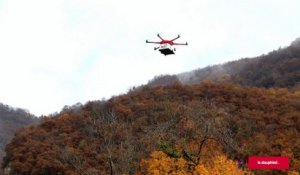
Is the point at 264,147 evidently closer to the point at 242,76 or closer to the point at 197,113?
the point at 197,113

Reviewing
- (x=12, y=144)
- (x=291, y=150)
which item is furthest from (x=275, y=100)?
(x=12, y=144)

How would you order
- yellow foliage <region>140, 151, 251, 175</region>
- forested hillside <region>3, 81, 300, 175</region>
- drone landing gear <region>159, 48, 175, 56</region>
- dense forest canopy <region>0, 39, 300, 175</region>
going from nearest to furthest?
drone landing gear <region>159, 48, 175, 56</region> < yellow foliage <region>140, 151, 251, 175</region> < dense forest canopy <region>0, 39, 300, 175</region> < forested hillside <region>3, 81, 300, 175</region>

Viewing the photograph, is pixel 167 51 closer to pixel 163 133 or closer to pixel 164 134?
pixel 164 134

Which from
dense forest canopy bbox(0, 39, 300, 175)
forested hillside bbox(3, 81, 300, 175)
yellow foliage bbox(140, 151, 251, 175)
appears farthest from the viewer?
forested hillside bbox(3, 81, 300, 175)

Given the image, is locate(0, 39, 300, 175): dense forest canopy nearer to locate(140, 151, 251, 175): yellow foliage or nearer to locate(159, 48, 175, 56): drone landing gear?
locate(140, 151, 251, 175): yellow foliage

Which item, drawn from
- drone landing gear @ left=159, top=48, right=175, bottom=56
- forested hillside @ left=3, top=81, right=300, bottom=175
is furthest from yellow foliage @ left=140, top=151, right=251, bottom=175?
drone landing gear @ left=159, top=48, right=175, bottom=56

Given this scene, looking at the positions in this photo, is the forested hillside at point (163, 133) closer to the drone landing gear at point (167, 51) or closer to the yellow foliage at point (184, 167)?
the yellow foliage at point (184, 167)
